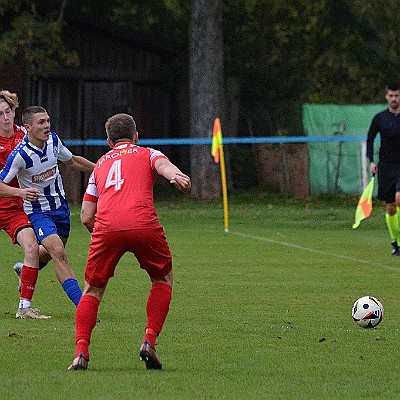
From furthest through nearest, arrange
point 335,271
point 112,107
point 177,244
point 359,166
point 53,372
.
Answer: point 112,107 < point 359,166 < point 177,244 < point 335,271 < point 53,372

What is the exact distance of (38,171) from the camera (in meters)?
10.1

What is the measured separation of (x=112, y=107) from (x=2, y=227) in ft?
59.0

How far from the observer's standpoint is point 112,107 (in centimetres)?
2859

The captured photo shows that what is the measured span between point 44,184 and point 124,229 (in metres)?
3.07

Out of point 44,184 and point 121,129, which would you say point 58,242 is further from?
point 121,129

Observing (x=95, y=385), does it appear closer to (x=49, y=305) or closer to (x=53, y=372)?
(x=53, y=372)

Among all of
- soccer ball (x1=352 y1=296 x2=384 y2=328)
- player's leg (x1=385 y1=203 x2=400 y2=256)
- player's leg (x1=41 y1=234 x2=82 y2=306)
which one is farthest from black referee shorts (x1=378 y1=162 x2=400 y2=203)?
player's leg (x1=41 y1=234 x2=82 y2=306)

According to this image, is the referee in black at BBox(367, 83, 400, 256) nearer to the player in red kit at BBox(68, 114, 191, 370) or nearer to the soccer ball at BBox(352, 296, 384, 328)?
the soccer ball at BBox(352, 296, 384, 328)

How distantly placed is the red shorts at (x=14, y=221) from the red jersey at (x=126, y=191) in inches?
127

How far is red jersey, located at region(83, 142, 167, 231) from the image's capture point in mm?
7297

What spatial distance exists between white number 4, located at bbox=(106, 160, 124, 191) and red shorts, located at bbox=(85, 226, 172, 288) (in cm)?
30

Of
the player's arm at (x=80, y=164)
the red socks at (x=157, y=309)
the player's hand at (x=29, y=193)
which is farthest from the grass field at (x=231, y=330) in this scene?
the player's arm at (x=80, y=164)

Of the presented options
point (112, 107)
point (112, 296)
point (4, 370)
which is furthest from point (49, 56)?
point (4, 370)

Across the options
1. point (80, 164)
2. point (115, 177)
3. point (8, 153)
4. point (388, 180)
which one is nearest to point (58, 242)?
point (80, 164)
